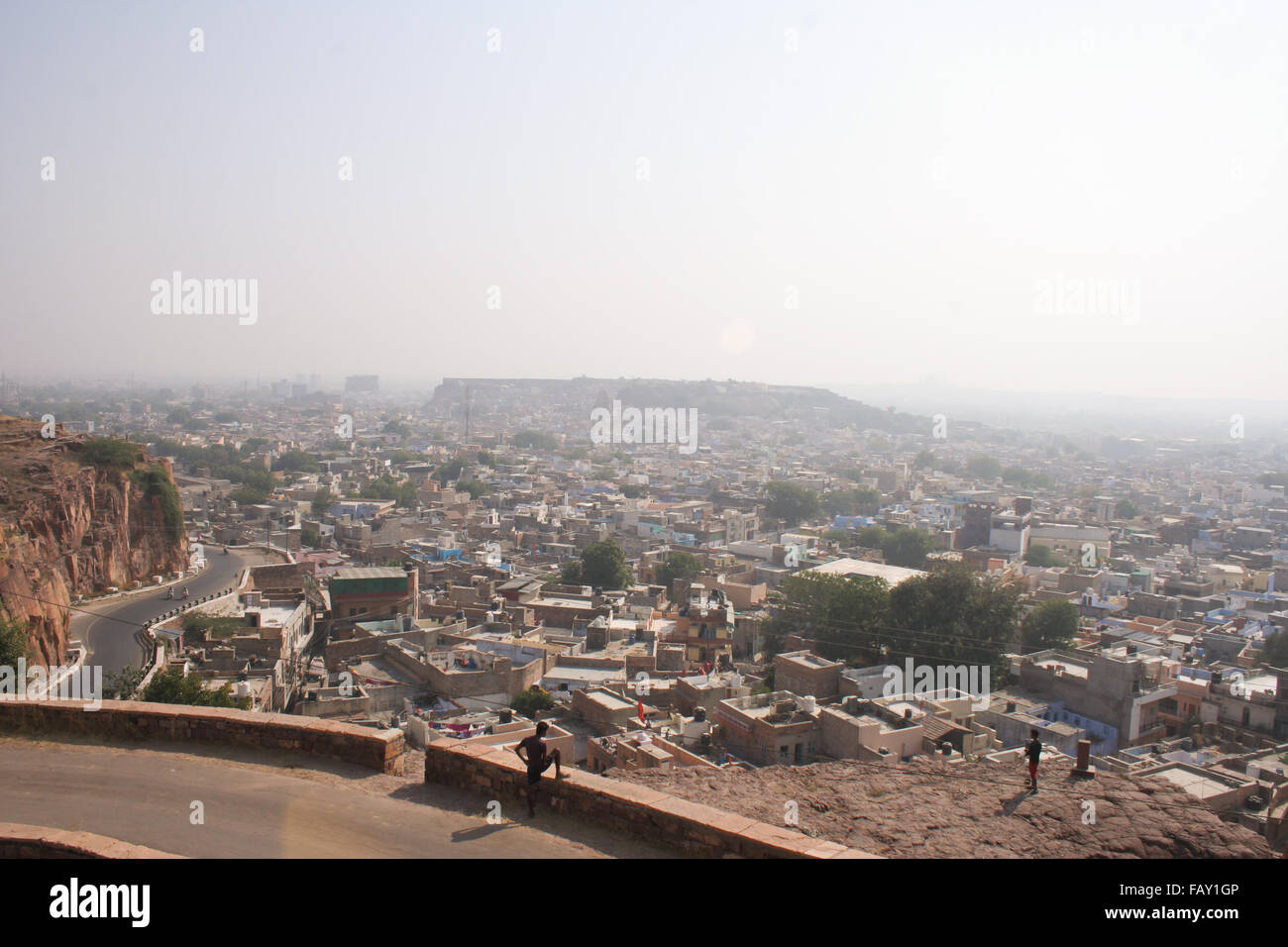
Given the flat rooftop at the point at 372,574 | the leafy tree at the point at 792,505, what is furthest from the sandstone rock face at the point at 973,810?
the leafy tree at the point at 792,505

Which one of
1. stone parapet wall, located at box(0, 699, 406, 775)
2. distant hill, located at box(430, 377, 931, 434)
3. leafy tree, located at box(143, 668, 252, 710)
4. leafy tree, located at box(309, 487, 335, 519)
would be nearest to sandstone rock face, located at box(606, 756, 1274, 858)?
stone parapet wall, located at box(0, 699, 406, 775)

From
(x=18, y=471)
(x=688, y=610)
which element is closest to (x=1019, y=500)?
(x=688, y=610)

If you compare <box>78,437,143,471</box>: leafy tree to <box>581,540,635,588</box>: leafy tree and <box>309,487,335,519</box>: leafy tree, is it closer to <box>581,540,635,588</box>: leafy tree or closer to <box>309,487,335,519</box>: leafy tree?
<box>581,540,635,588</box>: leafy tree

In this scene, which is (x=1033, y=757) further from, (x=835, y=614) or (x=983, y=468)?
(x=983, y=468)

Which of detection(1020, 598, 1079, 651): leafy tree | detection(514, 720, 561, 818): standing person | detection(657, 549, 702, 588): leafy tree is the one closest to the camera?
detection(514, 720, 561, 818): standing person

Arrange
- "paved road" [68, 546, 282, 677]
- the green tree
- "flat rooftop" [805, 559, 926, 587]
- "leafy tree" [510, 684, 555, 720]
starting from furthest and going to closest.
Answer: "flat rooftop" [805, 559, 926, 587] < the green tree < "paved road" [68, 546, 282, 677] < "leafy tree" [510, 684, 555, 720]

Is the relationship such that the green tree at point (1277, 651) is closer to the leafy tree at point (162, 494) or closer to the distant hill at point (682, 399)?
the leafy tree at point (162, 494)
